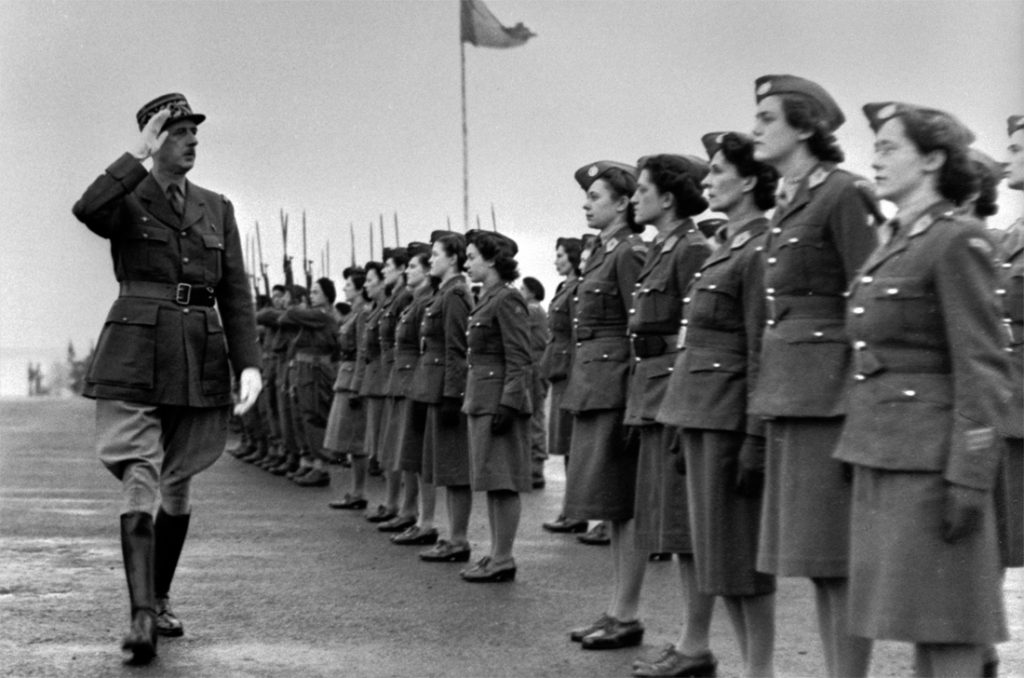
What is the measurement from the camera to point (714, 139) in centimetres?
593

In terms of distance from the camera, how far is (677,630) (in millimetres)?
7164

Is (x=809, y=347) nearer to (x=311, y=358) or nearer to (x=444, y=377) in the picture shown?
(x=444, y=377)

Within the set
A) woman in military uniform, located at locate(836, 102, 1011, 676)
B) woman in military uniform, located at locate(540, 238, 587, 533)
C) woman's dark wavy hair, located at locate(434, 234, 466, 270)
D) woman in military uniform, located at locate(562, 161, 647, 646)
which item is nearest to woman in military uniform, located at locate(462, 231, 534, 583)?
woman's dark wavy hair, located at locate(434, 234, 466, 270)

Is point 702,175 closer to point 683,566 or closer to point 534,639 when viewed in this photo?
point 683,566

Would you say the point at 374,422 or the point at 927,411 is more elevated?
the point at 927,411

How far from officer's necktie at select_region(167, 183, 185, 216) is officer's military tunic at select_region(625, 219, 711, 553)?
205 cm

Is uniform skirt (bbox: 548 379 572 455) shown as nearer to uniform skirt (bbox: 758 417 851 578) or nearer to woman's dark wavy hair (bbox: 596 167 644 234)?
woman's dark wavy hair (bbox: 596 167 644 234)

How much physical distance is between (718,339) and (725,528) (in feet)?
2.23

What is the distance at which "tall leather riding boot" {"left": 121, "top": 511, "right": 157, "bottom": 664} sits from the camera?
6219 millimetres

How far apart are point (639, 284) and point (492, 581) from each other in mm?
2689

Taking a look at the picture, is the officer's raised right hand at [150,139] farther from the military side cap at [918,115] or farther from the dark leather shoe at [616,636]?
the military side cap at [918,115]

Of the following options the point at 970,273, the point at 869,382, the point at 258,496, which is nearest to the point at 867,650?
the point at 869,382

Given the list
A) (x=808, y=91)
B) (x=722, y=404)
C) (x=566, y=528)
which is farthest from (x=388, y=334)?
(x=808, y=91)

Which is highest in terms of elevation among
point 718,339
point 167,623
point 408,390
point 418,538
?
point 718,339
